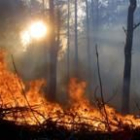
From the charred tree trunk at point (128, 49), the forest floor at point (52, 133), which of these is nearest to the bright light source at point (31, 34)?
the charred tree trunk at point (128, 49)

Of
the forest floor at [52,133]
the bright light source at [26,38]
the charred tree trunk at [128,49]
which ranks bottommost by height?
the bright light source at [26,38]

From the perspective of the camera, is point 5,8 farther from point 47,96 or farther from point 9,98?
point 9,98

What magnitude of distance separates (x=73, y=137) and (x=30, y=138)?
2.27 feet

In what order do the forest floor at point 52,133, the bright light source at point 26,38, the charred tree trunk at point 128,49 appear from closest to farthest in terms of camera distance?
the forest floor at point 52,133
the charred tree trunk at point 128,49
the bright light source at point 26,38

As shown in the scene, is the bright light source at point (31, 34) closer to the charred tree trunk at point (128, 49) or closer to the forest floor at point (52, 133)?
the charred tree trunk at point (128, 49)

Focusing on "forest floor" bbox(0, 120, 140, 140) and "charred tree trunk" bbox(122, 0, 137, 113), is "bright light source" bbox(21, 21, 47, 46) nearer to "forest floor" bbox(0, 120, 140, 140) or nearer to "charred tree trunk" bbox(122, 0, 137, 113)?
"charred tree trunk" bbox(122, 0, 137, 113)

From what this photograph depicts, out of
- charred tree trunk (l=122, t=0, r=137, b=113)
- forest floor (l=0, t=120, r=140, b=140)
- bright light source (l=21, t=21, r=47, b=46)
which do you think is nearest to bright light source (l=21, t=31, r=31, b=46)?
bright light source (l=21, t=21, r=47, b=46)

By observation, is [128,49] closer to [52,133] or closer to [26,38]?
[52,133]

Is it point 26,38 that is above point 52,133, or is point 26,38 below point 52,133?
below

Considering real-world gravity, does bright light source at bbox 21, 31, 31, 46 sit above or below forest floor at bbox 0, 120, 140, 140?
below

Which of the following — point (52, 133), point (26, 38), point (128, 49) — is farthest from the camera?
point (26, 38)

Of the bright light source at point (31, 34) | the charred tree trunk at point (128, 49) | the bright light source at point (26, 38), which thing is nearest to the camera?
the charred tree trunk at point (128, 49)

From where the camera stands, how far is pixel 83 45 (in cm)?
5409

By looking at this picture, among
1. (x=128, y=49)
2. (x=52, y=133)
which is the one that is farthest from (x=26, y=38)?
(x=52, y=133)
